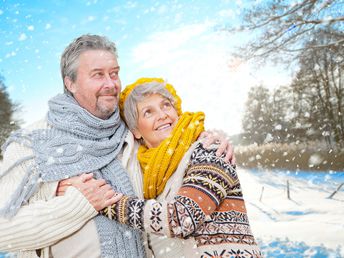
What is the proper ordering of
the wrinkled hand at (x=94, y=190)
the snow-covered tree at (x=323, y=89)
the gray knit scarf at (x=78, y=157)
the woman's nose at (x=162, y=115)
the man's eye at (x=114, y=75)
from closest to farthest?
the wrinkled hand at (x=94, y=190)
the gray knit scarf at (x=78, y=157)
the woman's nose at (x=162, y=115)
the man's eye at (x=114, y=75)
the snow-covered tree at (x=323, y=89)

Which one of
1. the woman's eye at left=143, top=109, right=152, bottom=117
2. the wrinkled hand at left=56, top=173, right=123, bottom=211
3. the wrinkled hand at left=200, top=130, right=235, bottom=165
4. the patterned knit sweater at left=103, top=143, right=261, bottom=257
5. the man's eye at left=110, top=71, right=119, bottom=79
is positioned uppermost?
the man's eye at left=110, top=71, right=119, bottom=79

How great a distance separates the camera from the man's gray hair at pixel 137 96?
82.5 inches

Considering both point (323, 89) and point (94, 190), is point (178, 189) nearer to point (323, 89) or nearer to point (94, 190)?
point (94, 190)

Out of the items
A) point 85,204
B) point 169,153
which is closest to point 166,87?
point 169,153

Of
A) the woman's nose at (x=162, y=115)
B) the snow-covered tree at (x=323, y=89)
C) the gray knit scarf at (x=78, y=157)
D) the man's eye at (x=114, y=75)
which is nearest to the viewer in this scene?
the gray knit scarf at (x=78, y=157)

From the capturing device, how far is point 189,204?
161 cm

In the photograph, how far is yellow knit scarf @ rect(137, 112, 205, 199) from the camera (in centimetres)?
190

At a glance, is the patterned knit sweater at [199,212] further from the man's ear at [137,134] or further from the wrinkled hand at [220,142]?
the man's ear at [137,134]

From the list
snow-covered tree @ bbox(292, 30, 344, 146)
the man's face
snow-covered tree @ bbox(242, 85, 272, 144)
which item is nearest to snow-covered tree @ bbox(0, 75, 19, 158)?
snow-covered tree @ bbox(242, 85, 272, 144)

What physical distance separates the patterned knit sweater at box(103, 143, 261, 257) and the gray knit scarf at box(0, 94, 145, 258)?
20cm

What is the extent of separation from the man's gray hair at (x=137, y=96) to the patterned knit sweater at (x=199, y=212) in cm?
41

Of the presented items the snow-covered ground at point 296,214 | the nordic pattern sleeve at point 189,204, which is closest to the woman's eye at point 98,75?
the nordic pattern sleeve at point 189,204

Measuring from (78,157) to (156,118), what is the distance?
0.45 metres

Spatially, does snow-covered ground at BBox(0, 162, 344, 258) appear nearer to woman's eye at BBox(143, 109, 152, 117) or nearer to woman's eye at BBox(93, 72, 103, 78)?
woman's eye at BBox(143, 109, 152, 117)
